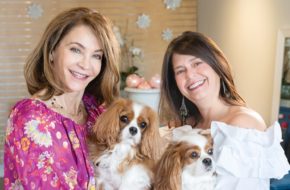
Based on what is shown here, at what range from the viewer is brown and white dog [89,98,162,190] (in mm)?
1350

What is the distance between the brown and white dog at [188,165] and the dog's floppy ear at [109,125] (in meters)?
0.22

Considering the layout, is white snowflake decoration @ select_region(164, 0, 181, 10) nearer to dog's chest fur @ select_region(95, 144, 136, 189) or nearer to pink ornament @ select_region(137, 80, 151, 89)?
pink ornament @ select_region(137, 80, 151, 89)

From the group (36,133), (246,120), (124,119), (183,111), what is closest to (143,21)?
(183,111)

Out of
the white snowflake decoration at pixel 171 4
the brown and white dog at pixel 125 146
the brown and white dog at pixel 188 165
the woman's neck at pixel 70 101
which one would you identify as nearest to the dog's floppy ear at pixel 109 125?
the brown and white dog at pixel 125 146

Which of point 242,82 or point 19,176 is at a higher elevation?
point 19,176

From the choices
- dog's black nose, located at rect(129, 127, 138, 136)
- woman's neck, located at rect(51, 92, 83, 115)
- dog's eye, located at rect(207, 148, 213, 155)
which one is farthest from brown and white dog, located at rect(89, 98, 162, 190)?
dog's eye, located at rect(207, 148, 213, 155)

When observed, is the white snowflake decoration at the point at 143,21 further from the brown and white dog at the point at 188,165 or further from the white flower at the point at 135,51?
the brown and white dog at the point at 188,165

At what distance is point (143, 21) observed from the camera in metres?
4.54

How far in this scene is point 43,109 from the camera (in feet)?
3.88

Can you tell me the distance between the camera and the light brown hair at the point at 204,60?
1.38 m

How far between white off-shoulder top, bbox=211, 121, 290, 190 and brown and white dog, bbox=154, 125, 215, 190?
0.13 ft

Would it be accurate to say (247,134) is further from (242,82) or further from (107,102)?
(242,82)

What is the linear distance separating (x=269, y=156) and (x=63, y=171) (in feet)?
2.30

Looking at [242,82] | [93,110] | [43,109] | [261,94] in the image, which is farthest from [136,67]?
[43,109]
